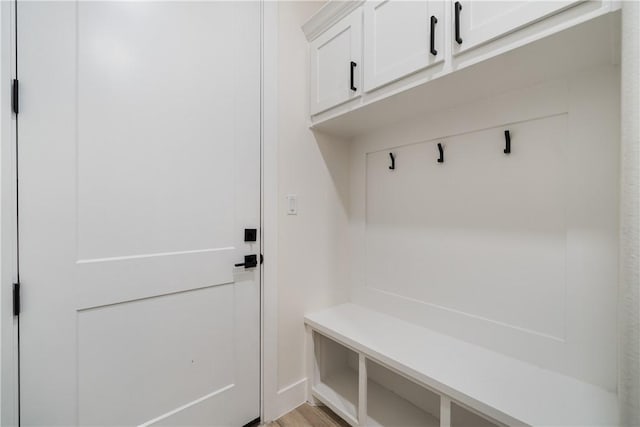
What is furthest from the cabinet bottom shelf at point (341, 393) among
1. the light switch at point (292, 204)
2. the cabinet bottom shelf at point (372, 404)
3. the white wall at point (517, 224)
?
the light switch at point (292, 204)

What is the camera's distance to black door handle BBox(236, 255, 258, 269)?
1412 millimetres

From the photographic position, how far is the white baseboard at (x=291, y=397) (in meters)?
1.54

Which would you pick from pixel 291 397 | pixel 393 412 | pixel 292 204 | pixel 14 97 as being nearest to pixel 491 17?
pixel 292 204

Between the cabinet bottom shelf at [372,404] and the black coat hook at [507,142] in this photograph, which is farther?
the cabinet bottom shelf at [372,404]

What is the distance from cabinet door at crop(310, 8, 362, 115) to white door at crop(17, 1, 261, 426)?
14.1 inches

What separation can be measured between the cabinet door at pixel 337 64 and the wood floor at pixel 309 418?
5.85 ft

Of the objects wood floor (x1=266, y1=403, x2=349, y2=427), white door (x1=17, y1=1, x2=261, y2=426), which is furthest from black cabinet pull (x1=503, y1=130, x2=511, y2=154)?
wood floor (x1=266, y1=403, x2=349, y2=427)

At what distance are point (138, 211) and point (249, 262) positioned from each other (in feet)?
1.86

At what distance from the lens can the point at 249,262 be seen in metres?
1.43

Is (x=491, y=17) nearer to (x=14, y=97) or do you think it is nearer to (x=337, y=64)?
(x=337, y=64)

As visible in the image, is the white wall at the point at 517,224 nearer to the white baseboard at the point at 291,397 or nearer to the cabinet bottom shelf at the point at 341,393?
the cabinet bottom shelf at the point at 341,393

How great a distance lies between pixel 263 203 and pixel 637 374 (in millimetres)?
1409

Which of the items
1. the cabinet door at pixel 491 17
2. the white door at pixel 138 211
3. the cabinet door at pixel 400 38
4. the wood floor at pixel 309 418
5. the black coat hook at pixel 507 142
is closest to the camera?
the cabinet door at pixel 491 17

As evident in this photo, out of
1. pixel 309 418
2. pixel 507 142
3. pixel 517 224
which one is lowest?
pixel 309 418
